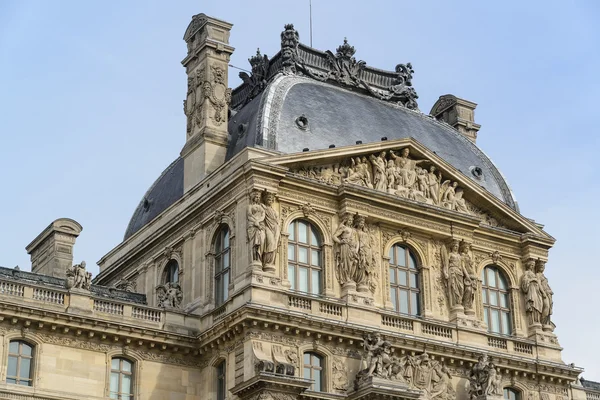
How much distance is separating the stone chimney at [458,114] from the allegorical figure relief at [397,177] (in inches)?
287

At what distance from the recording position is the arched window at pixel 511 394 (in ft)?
145

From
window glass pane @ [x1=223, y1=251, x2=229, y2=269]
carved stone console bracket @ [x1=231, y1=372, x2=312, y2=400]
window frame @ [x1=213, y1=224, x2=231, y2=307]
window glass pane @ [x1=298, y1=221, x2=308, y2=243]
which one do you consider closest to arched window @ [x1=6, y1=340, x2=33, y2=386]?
carved stone console bracket @ [x1=231, y1=372, x2=312, y2=400]

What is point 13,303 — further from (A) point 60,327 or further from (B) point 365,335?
(B) point 365,335

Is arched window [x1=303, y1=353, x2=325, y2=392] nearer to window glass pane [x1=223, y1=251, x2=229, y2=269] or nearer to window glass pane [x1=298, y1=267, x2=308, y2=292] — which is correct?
window glass pane [x1=298, y1=267, x2=308, y2=292]

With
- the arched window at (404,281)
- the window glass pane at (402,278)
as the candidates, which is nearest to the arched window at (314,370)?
the arched window at (404,281)

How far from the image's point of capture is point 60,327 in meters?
38.9

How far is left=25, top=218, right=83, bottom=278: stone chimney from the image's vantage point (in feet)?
153

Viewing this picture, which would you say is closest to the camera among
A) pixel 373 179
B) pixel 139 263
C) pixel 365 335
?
pixel 365 335

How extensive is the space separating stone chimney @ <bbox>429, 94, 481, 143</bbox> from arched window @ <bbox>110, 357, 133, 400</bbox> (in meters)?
19.9

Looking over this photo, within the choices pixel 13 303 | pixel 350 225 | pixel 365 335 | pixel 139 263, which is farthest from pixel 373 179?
pixel 13 303

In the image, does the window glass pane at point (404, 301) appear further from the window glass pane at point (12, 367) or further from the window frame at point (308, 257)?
the window glass pane at point (12, 367)

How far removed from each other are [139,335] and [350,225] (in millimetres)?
8457

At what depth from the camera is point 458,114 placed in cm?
5312

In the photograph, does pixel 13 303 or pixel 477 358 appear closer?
pixel 13 303
